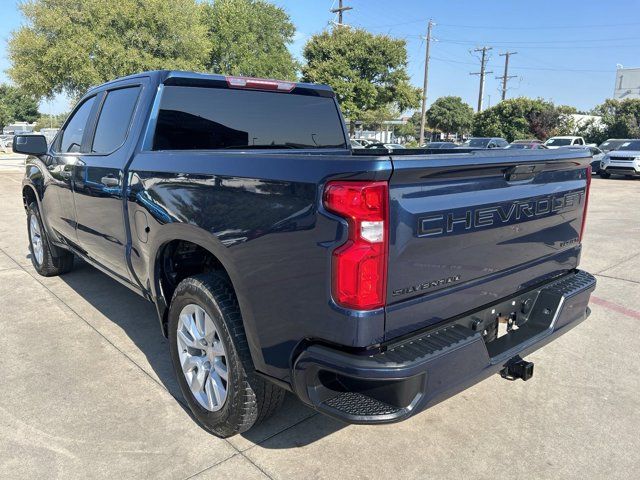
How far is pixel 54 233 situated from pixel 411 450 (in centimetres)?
415

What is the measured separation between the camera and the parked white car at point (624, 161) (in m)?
19.9

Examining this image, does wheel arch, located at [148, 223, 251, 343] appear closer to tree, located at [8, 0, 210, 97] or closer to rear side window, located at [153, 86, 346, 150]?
rear side window, located at [153, 86, 346, 150]

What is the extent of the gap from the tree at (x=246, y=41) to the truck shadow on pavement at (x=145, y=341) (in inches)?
942

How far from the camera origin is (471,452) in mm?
2682

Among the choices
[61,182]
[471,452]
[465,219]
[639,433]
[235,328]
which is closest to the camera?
[465,219]

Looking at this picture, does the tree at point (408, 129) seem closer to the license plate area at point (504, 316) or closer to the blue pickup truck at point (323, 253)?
the blue pickup truck at point (323, 253)

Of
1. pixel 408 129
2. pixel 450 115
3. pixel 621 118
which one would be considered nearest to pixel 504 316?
pixel 621 118

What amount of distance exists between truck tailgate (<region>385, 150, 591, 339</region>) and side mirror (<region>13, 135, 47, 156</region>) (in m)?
4.06

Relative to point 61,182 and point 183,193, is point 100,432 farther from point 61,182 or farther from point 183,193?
point 61,182

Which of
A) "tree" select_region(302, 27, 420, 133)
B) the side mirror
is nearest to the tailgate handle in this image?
the side mirror

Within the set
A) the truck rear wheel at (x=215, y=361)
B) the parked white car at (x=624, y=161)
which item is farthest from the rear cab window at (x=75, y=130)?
the parked white car at (x=624, y=161)

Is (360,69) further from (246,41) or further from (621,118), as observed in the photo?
(621,118)

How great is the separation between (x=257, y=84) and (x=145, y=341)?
221 centimetres

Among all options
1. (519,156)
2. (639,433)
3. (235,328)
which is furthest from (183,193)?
(639,433)
